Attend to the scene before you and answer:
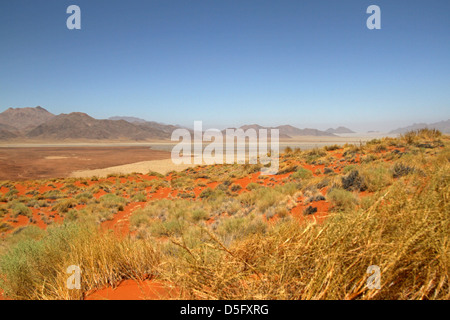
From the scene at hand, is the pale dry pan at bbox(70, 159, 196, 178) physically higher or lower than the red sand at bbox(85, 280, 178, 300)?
lower

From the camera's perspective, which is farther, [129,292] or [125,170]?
[125,170]

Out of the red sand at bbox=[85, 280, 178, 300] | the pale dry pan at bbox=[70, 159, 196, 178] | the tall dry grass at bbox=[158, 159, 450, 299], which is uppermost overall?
the tall dry grass at bbox=[158, 159, 450, 299]

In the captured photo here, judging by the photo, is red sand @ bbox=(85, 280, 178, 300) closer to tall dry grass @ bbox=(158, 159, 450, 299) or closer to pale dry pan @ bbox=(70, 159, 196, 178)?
tall dry grass @ bbox=(158, 159, 450, 299)

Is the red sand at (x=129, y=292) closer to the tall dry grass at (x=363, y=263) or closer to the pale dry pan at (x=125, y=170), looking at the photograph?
the tall dry grass at (x=363, y=263)

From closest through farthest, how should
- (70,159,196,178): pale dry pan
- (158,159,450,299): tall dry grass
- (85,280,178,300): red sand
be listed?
(158,159,450,299): tall dry grass → (85,280,178,300): red sand → (70,159,196,178): pale dry pan

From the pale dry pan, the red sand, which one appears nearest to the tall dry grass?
the red sand

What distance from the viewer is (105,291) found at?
3.21m

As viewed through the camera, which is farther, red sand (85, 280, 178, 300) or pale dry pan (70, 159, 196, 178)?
pale dry pan (70, 159, 196, 178)

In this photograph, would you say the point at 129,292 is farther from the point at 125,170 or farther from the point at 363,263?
the point at 125,170

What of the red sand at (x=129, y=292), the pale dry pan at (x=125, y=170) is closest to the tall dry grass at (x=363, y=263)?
the red sand at (x=129, y=292)

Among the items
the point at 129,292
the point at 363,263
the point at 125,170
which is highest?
the point at 363,263

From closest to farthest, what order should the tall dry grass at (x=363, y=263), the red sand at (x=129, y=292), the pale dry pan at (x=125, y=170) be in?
the tall dry grass at (x=363, y=263)
the red sand at (x=129, y=292)
the pale dry pan at (x=125, y=170)

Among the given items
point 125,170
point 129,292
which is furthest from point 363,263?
point 125,170
